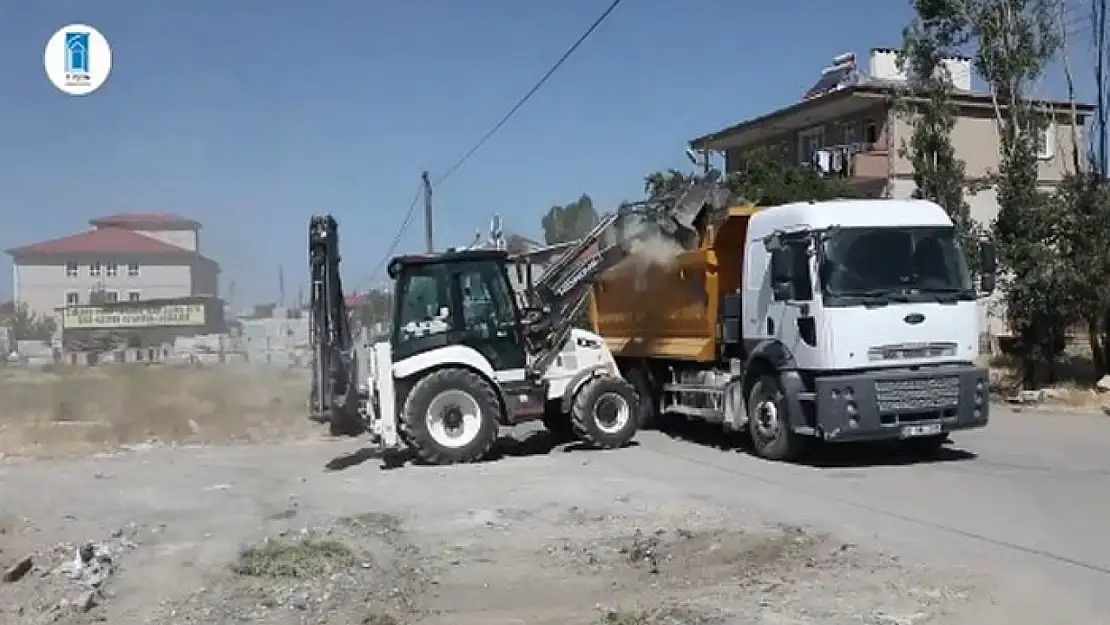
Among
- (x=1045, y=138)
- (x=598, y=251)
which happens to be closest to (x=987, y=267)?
(x=598, y=251)

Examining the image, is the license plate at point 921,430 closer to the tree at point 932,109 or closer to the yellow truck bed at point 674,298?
the yellow truck bed at point 674,298

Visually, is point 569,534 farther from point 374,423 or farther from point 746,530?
point 374,423

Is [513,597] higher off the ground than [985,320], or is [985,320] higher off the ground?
[985,320]

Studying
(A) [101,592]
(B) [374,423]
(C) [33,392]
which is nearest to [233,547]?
(A) [101,592]

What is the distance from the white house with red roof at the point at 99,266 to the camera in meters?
75.1

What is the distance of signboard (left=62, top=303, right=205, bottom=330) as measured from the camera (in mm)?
61156

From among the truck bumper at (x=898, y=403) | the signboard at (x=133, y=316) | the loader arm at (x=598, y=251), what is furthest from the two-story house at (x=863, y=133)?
the signboard at (x=133, y=316)

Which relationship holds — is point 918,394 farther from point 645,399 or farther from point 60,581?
point 60,581

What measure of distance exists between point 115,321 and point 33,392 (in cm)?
3183

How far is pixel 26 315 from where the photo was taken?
251ft

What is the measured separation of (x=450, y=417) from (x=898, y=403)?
5.67 metres

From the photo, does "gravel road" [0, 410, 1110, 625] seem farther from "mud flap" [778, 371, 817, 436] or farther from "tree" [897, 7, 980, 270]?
"tree" [897, 7, 980, 270]

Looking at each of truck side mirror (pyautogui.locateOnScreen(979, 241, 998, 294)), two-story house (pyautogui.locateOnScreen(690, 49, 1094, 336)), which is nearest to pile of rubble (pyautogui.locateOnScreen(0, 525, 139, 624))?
truck side mirror (pyautogui.locateOnScreen(979, 241, 998, 294))

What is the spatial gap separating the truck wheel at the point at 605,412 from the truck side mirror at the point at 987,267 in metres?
4.84
